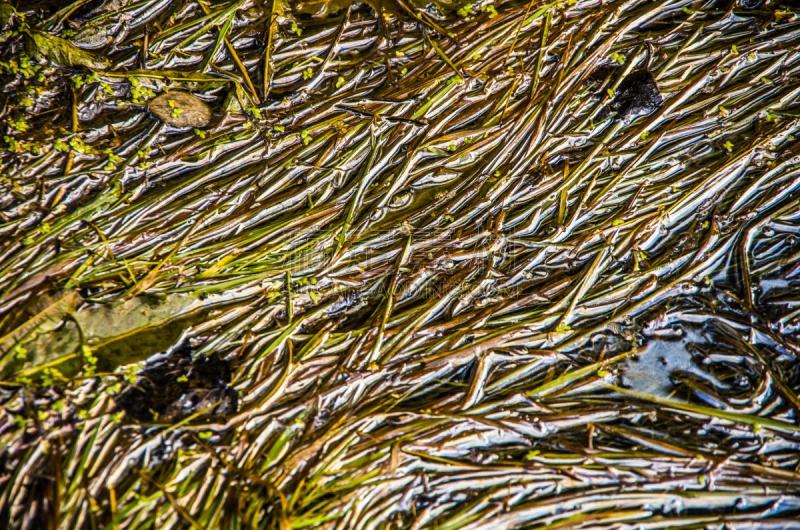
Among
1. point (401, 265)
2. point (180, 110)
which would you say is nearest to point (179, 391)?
point (401, 265)

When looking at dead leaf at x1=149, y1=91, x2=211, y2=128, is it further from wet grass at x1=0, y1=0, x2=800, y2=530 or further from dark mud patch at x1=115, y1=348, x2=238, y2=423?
dark mud patch at x1=115, y1=348, x2=238, y2=423

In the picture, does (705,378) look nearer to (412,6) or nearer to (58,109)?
(412,6)

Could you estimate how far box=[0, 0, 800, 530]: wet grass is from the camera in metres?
1.75

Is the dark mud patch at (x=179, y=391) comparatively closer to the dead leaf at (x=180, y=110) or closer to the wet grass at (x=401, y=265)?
the wet grass at (x=401, y=265)

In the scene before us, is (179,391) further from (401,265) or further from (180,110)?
(180,110)

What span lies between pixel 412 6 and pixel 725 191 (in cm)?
192

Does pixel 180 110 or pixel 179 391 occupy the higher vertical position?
pixel 180 110

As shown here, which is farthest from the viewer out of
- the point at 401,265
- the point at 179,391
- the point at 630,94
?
the point at 630,94

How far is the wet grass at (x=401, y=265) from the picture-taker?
1748mm

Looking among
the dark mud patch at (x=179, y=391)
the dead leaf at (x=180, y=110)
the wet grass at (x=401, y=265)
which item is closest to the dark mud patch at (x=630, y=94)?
the wet grass at (x=401, y=265)

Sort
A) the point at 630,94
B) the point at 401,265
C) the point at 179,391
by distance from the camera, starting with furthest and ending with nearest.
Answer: the point at 630,94
the point at 401,265
the point at 179,391

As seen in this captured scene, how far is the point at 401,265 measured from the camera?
6.63 ft

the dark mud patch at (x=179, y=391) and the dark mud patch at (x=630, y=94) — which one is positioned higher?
the dark mud patch at (x=630, y=94)

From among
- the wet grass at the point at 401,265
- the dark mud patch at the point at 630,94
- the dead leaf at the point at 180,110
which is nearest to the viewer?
the wet grass at the point at 401,265
